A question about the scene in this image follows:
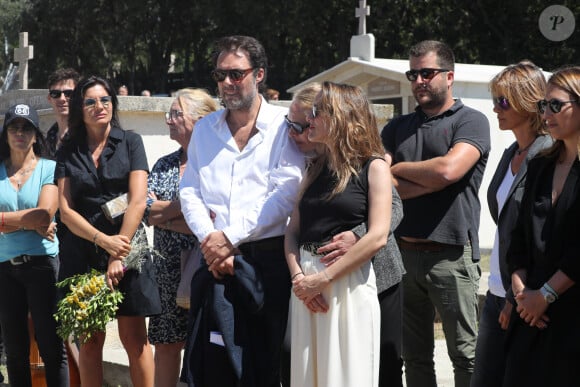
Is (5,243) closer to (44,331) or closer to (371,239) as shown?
(44,331)

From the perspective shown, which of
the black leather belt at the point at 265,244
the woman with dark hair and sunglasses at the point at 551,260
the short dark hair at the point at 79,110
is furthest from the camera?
the short dark hair at the point at 79,110

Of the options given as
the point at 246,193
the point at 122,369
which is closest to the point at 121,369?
the point at 122,369

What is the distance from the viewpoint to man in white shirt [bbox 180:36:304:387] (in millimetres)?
4602

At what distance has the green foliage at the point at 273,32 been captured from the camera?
29.9 metres

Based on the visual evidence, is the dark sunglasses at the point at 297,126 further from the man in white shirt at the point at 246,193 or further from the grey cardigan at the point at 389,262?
the grey cardigan at the point at 389,262

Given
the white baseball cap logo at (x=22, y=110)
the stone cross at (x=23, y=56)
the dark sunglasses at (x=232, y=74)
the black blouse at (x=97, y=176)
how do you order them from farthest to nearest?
the stone cross at (x=23, y=56)
the white baseball cap logo at (x=22, y=110)
the black blouse at (x=97, y=176)
the dark sunglasses at (x=232, y=74)

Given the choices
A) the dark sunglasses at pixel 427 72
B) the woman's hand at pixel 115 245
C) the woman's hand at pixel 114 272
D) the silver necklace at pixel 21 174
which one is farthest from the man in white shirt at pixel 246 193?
the silver necklace at pixel 21 174

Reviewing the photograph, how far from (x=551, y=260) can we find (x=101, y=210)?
9.65 ft

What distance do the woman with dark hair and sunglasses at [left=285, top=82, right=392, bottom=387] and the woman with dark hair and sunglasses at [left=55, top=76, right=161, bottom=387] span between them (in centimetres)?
137

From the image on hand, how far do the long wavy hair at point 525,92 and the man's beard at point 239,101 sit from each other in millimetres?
1353

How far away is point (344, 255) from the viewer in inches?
170

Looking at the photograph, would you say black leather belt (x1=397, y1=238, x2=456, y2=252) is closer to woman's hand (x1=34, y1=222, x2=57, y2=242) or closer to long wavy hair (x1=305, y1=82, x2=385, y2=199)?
long wavy hair (x1=305, y1=82, x2=385, y2=199)

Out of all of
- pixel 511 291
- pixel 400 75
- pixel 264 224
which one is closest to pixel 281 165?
pixel 264 224

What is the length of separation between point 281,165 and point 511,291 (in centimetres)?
144
